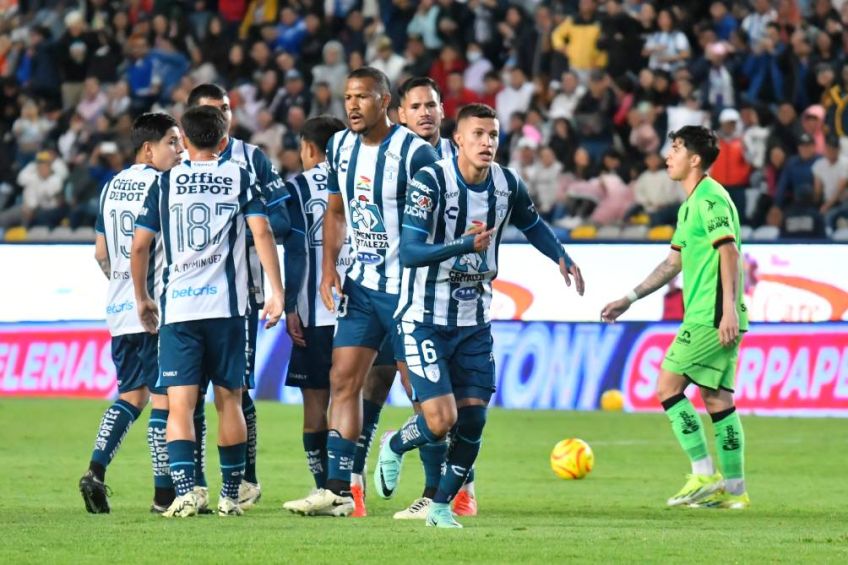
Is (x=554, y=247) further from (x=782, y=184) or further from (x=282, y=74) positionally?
(x=282, y=74)

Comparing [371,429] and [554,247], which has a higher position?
[554,247]

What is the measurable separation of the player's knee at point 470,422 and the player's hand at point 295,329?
1.58 metres

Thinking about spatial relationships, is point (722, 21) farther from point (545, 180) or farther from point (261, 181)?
point (261, 181)

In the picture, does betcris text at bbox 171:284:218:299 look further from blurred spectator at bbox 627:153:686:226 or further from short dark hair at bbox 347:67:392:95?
blurred spectator at bbox 627:153:686:226

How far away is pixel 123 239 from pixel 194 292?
1098 mm

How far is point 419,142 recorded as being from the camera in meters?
9.20

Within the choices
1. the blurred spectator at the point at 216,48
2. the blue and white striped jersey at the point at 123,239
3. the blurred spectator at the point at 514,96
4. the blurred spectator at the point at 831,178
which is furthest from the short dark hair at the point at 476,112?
the blurred spectator at the point at 216,48

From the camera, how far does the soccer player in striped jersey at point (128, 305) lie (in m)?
9.50

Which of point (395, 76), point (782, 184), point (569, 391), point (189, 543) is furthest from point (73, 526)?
point (395, 76)

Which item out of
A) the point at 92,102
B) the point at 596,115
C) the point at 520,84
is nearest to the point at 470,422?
the point at 596,115

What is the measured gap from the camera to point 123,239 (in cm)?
977

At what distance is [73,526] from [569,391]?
30.8 ft

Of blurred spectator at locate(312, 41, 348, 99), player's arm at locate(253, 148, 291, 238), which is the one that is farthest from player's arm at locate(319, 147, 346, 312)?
blurred spectator at locate(312, 41, 348, 99)

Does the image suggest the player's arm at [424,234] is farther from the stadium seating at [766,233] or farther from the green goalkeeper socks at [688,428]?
the stadium seating at [766,233]
